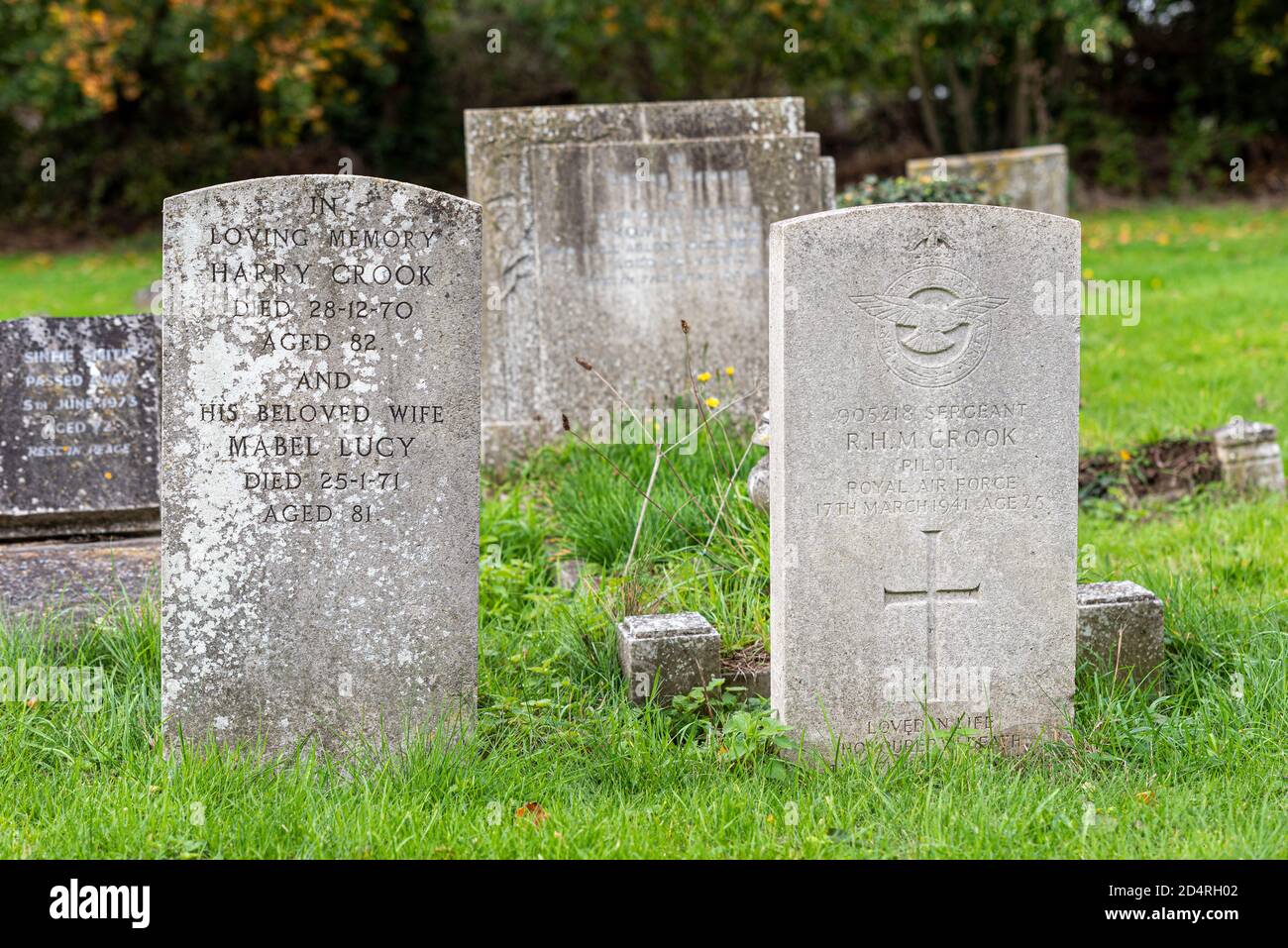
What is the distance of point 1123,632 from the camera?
443 cm

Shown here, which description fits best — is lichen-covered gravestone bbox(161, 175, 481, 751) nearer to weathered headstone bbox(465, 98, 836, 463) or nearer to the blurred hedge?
weathered headstone bbox(465, 98, 836, 463)

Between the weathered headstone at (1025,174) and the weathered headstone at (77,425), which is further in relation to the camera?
the weathered headstone at (1025,174)

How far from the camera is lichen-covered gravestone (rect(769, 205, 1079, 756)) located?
396 centimetres

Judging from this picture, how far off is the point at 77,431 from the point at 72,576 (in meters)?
0.79

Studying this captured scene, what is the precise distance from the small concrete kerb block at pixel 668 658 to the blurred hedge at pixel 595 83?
49.0 feet

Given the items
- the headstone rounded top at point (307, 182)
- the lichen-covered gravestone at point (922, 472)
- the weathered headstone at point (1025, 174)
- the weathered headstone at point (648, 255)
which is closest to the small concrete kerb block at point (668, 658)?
the lichen-covered gravestone at point (922, 472)

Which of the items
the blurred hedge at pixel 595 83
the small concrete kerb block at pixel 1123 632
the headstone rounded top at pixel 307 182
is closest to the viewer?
the headstone rounded top at pixel 307 182

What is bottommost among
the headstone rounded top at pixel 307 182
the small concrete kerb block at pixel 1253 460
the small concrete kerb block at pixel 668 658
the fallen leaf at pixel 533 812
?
the fallen leaf at pixel 533 812

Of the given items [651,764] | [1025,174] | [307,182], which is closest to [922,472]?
[651,764]

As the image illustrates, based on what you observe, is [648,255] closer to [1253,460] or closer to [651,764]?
[1253,460]

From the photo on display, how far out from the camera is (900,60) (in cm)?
2102

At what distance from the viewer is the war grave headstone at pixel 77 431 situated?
5.80 meters

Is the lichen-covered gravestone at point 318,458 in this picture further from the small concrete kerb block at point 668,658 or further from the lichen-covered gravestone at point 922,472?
the lichen-covered gravestone at point 922,472

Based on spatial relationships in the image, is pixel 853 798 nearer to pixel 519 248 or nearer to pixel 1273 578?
pixel 1273 578
